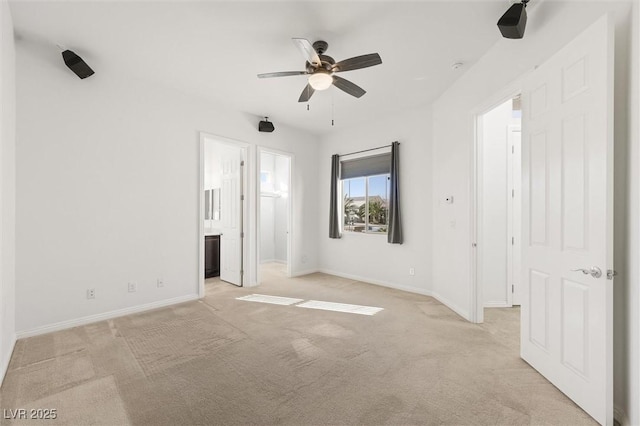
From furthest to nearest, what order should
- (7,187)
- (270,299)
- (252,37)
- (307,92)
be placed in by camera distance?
(270,299) < (307,92) < (252,37) < (7,187)

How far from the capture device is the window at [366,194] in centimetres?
525

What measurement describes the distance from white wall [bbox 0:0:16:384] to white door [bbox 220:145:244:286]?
110 inches

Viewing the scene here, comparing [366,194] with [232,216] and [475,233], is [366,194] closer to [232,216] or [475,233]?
[475,233]

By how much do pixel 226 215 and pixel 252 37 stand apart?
11.1 feet

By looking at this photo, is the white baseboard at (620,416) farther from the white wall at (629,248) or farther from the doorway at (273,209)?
the doorway at (273,209)

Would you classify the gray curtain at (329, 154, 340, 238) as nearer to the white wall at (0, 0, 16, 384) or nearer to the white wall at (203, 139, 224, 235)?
the white wall at (203, 139, 224, 235)

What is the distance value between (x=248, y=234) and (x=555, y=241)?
13.9 feet

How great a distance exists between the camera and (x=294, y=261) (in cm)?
587

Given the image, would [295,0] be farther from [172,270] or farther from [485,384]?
[172,270]

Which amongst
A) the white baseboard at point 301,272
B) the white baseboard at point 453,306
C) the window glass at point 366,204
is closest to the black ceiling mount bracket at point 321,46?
the window glass at point 366,204

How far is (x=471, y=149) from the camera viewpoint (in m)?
3.39

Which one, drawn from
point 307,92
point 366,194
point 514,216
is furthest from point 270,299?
point 514,216

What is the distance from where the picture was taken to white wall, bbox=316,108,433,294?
179 inches

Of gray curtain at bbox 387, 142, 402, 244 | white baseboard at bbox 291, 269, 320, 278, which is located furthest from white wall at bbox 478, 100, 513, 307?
white baseboard at bbox 291, 269, 320, 278
